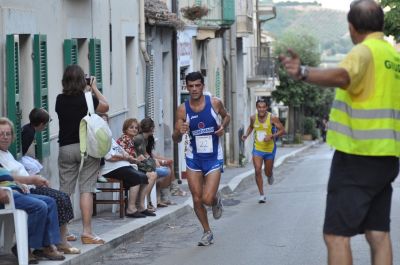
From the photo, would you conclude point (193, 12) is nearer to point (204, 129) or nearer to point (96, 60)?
point (96, 60)

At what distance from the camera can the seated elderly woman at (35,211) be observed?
392 inches

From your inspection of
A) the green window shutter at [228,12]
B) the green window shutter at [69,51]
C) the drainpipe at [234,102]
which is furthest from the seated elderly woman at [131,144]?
the drainpipe at [234,102]

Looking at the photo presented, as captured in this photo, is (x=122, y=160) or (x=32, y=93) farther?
(x=122, y=160)

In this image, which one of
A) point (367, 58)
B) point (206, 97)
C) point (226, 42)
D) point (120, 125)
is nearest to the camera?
point (367, 58)

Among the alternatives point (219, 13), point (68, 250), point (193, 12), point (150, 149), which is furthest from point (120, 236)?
point (219, 13)

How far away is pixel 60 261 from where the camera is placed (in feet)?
33.6

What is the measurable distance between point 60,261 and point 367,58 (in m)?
4.43

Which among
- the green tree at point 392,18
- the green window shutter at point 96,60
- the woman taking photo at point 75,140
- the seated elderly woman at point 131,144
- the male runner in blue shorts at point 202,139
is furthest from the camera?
the green tree at point 392,18

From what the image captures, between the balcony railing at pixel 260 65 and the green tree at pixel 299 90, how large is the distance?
2216 centimetres

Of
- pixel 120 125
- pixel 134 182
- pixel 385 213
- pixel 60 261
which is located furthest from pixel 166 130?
pixel 385 213

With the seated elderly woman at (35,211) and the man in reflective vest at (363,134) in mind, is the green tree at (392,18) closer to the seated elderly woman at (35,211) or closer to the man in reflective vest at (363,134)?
the seated elderly woman at (35,211)

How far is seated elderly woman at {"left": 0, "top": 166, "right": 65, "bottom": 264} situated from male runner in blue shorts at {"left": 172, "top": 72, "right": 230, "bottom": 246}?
263cm

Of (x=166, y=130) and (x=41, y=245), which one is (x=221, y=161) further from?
(x=166, y=130)

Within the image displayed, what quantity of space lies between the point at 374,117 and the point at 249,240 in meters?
6.22
